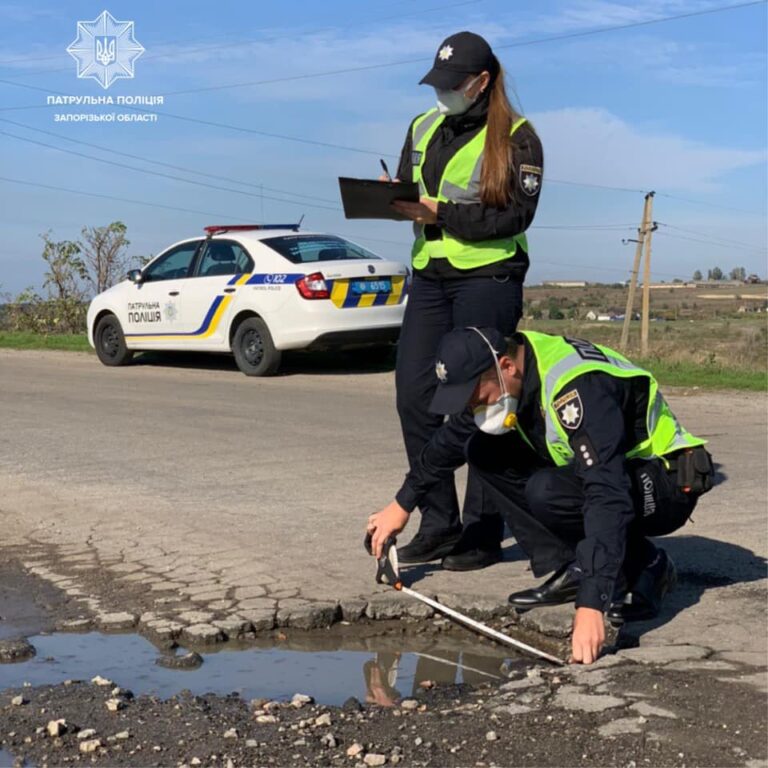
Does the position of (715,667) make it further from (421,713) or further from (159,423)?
(159,423)

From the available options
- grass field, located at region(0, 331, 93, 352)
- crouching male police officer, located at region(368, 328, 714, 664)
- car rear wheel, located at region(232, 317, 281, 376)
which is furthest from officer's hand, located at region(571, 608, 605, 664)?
grass field, located at region(0, 331, 93, 352)

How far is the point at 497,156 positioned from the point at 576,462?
4.95 feet

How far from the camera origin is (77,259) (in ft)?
73.3

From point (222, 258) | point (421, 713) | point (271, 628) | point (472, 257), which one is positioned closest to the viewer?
point (421, 713)

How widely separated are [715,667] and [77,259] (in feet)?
64.2

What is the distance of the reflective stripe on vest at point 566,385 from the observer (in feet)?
13.5

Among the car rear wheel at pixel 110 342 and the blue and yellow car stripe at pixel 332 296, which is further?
the car rear wheel at pixel 110 342

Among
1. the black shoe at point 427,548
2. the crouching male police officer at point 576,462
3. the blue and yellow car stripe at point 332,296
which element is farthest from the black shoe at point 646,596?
the blue and yellow car stripe at point 332,296

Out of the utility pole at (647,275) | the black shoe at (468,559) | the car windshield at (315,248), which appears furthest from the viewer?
the utility pole at (647,275)

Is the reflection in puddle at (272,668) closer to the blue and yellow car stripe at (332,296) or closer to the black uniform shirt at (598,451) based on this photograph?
the black uniform shirt at (598,451)

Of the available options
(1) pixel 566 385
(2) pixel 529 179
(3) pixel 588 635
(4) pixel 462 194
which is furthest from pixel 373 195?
(3) pixel 588 635

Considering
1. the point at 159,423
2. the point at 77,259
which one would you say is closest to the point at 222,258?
the point at 159,423

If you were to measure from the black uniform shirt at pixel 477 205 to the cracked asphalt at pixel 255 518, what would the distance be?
1.31m

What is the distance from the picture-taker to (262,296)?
1364 centimetres
